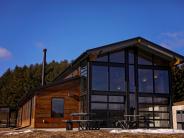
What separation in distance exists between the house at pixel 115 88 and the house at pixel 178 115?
1.16 ft

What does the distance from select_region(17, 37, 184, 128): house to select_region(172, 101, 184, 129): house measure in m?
0.35

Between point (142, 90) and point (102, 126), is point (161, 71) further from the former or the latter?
point (102, 126)

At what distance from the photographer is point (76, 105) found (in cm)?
2016

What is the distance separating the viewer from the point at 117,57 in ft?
66.2

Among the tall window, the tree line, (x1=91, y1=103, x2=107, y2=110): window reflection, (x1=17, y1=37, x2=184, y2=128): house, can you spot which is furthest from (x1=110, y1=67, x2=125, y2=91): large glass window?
the tree line

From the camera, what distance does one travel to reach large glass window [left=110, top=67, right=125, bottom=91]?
19719 millimetres

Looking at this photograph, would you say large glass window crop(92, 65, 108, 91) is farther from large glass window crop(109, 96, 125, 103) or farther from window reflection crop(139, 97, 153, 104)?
window reflection crop(139, 97, 153, 104)

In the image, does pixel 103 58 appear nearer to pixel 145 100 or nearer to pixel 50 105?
pixel 145 100

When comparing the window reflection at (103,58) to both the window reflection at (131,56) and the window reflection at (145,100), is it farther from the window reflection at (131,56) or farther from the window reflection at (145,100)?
the window reflection at (145,100)

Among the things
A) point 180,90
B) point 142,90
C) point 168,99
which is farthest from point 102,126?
point 180,90

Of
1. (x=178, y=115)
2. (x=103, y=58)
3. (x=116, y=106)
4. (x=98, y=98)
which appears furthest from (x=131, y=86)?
(x=178, y=115)

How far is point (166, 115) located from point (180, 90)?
14.4m

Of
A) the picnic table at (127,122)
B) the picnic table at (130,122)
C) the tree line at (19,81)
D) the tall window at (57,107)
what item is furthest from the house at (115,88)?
the tree line at (19,81)

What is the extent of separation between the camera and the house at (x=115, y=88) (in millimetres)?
19312
